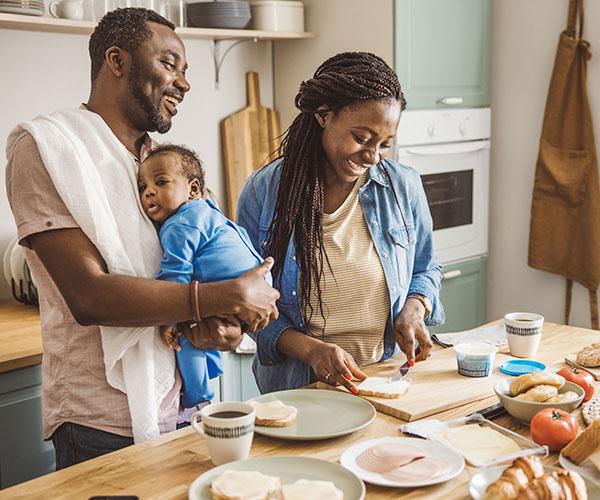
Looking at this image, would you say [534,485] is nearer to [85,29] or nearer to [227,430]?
[227,430]

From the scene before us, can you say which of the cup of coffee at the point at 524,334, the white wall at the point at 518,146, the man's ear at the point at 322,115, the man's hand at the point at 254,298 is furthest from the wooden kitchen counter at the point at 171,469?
the white wall at the point at 518,146

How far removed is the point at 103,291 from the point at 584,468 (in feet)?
2.76

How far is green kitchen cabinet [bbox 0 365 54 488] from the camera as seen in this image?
231cm

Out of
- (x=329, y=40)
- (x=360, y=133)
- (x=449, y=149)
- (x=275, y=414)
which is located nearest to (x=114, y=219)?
(x=275, y=414)

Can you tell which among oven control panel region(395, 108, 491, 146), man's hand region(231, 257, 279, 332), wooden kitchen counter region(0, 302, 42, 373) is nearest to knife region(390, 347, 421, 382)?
man's hand region(231, 257, 279, 332)

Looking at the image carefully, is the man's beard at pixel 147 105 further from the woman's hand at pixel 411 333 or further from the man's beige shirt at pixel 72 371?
the woman's hand at pixel 411 333

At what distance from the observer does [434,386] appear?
171 cm

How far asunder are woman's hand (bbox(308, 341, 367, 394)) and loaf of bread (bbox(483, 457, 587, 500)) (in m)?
0.53

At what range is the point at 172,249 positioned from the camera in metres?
1.55

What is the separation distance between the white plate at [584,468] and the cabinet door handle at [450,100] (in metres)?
2.36

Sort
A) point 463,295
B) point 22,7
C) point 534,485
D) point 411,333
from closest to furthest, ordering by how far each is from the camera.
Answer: point 534,485, point 411,333, point 22,7, point 463,295

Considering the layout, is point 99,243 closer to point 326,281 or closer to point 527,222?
point 326,281

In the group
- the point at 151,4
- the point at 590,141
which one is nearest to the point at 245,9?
the point at 151,4

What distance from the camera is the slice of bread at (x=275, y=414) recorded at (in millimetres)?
1465
